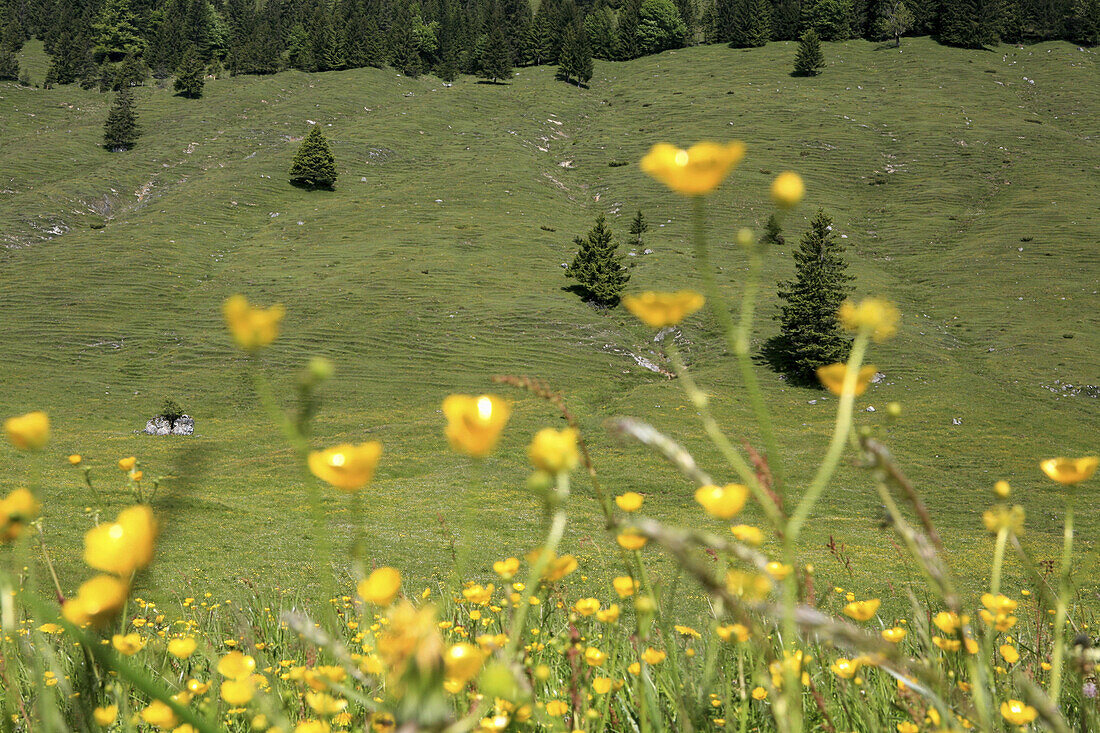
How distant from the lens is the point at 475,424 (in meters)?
0.63

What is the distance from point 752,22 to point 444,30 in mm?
47622

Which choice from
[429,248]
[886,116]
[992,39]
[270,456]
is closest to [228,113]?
[429,248]

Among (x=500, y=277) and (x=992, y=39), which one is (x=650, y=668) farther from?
(x=992, y=39)

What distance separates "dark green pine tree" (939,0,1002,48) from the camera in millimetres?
92188

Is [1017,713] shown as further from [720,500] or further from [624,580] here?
[720,500]

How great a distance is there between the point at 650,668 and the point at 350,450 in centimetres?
160

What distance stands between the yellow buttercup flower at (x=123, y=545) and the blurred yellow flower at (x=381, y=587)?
0.75 feet

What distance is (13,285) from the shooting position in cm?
4006

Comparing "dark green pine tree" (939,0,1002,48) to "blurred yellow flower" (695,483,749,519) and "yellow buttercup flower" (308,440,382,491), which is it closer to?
"blurred yellow flower" (695,483,749,519)

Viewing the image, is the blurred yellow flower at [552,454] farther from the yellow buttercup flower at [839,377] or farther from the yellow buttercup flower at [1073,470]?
the yellow buttercup flower at [1073,470]

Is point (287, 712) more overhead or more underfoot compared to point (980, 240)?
more overhead

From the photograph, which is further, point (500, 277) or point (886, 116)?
point (886, 116)

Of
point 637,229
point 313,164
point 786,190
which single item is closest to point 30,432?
point 786,190

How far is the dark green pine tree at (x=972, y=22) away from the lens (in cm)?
9219
